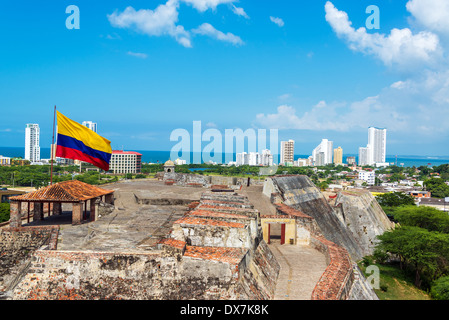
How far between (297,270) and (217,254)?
4.07 metres

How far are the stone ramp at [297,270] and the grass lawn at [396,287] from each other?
6.79m

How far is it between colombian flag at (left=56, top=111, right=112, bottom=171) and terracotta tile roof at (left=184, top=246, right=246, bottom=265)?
277 inches

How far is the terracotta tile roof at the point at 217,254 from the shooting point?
7.60m

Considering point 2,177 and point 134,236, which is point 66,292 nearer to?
point 134,236

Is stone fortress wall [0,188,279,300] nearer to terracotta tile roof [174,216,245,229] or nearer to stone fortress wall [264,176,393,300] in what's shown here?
terracotta tile roof [174,216,245,229]

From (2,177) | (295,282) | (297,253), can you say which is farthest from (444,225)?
(2,177)

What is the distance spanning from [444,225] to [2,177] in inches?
2886

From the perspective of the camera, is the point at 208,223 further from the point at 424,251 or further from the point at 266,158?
the point at 266,158

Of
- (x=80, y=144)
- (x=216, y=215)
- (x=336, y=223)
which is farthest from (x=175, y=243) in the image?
(x=336, y=223)

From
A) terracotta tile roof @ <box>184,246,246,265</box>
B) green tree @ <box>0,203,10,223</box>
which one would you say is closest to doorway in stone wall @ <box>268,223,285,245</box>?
terracotta tile roof @ <box>184,246,246,265</box>

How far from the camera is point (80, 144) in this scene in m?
13.5

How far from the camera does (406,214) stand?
94.9ft

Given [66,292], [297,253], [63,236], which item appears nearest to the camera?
[66,292]

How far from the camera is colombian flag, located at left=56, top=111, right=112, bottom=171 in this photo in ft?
42.3
